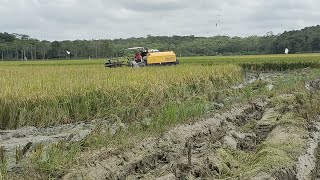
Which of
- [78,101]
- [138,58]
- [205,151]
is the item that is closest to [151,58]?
[138,58]

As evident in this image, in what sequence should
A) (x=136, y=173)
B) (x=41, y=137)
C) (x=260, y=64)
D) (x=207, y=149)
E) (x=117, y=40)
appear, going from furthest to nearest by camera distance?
(x=117, y=40)
(x=260, y=64)
(x=41, y=137)
(x=207, y=149)
(x=136, y=173)

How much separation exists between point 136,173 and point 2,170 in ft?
5.85

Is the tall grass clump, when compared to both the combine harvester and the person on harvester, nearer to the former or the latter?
the combine harvester

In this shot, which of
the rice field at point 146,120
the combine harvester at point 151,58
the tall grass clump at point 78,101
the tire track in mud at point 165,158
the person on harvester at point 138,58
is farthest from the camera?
the person on harvester at point 138,58

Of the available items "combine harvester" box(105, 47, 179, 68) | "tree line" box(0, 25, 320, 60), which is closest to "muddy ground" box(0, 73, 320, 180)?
"combine harvester" box(105, 47, 179, 68)

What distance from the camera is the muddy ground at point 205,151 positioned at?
577 centimetres

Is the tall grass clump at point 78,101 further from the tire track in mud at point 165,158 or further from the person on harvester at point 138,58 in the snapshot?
the person on harvester at point 138,58

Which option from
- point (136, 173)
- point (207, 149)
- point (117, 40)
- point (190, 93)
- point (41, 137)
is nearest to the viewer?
point (136, 173)

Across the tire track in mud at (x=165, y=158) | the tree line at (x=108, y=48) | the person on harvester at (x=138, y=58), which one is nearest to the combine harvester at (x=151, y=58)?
the person on harvester at (x=138, y=58)

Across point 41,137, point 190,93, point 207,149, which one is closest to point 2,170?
point 41,137

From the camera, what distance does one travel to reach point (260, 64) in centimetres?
3303

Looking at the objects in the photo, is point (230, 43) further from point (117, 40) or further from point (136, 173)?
point (136, 173)

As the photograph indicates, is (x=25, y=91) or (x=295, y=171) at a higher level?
(x=25, y=91)

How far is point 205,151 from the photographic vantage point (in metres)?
6.98
